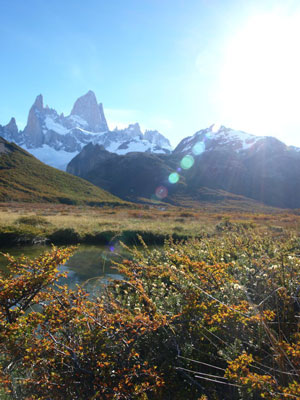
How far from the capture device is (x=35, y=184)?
312ft

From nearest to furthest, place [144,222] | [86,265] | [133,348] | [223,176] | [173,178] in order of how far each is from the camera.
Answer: [133,348]
[86,265]
[144,222]
[223,176]
[173,178]

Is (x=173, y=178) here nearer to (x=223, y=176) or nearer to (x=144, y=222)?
(x=223, y=176)

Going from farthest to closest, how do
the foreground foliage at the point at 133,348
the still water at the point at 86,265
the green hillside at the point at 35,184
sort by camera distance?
the green hillside at the point at 35,184 < the still water at the point at 86,265 < the foreground foliage at the point at 133,348

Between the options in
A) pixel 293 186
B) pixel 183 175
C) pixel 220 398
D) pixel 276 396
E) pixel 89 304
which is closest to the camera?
pixel 276 396

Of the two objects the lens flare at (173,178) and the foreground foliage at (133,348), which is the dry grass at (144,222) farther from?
the lens flare at (173,178)

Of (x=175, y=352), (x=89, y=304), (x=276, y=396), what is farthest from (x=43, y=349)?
(x=276, y=396)

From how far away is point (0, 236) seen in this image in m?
20.4

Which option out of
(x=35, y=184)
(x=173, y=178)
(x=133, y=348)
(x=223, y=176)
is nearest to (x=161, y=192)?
Answer: (x=173, y=178)

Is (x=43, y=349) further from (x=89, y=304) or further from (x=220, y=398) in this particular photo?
(x=220, y=398)

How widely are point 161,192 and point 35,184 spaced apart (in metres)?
84.2

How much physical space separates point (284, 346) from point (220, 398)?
3.75 ft

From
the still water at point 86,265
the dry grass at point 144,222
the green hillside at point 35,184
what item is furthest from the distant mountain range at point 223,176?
the still water at point 86,265

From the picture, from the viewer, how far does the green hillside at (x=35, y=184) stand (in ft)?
272

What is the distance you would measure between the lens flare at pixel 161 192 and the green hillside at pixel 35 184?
48.4 meters
